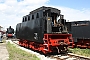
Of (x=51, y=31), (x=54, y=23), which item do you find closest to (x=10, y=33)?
(x=54, y=23)

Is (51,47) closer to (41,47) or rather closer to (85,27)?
(41,47)

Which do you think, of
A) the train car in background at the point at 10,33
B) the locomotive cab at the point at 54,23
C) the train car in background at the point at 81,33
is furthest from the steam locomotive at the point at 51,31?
the train car in background at the point at 10,33

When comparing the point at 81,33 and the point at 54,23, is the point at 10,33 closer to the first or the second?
the point at 81,33

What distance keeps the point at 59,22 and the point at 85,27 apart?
430 centimetres

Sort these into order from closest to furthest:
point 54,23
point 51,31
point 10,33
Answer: point 51,31
point 54,23
point 10,33

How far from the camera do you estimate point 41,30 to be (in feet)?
40.2

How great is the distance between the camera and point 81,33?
1672cm

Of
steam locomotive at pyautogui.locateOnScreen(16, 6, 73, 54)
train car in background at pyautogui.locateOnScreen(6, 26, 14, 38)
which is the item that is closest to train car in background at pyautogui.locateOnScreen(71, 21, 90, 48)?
steam locomotive at pyautogui.locateOnScreen(16, 6, 73, 54)

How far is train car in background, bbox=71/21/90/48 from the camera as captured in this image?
16.3 meters

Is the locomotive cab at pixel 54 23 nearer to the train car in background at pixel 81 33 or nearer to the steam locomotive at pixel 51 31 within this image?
the steam locomotive at pixel 51 31

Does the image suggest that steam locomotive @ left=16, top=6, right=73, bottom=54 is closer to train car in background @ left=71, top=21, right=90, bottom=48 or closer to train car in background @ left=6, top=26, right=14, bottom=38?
train car in background @ left=71, top=21, right=90, bottom=48

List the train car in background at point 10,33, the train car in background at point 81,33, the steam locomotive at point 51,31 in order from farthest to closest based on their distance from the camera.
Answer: the train car in background at point 10,33 < the train car in background at point 81,33 < the steam locomotive at point 51,31

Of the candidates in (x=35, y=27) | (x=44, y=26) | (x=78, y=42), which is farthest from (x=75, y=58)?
(x=78, y=42)

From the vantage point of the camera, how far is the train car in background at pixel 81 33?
16328 millimetres
